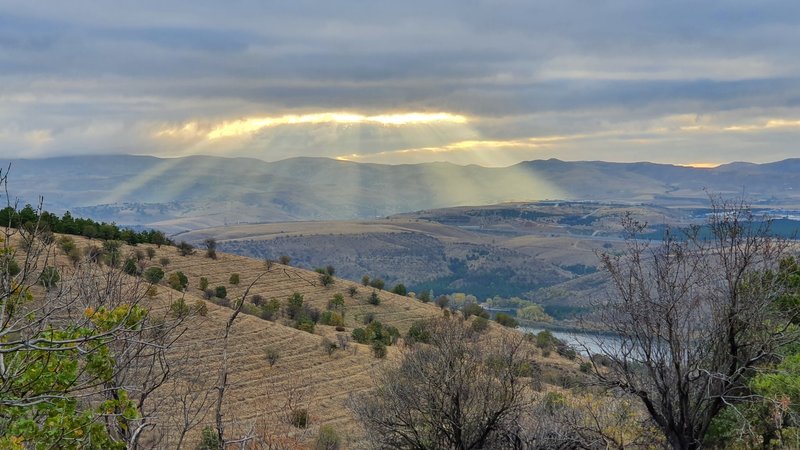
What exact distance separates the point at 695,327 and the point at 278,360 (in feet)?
111

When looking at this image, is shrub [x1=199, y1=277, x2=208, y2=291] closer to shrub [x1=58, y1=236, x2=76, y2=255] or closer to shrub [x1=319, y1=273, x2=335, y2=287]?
shrub [x1=58, y1=236, x2=76, y2=255]

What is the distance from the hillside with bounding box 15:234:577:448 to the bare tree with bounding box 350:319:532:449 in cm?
464

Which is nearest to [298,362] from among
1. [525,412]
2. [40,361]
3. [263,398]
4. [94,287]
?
[263,398]

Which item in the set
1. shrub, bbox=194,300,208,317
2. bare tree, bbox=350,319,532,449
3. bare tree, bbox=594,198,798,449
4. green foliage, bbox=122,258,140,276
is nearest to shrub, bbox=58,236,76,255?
shrub, bbox=194,300,208,317

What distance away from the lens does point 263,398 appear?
39.0m

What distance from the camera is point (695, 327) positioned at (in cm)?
1717

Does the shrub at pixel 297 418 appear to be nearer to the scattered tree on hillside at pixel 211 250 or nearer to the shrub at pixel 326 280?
the scattered tree on hillside at pixel 211 250

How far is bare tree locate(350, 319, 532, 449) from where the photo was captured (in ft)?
63.8

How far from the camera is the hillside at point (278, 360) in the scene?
32719mm

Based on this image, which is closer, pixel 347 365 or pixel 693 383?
pixel 693 383

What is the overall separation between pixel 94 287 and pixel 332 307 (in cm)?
5426

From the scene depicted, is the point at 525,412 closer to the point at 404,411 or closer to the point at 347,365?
the point at 404,411

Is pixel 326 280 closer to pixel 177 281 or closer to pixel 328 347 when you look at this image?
pixel 177 281

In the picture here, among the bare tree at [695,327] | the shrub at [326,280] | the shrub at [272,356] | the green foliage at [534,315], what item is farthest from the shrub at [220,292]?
the green foliage at [534,315]
